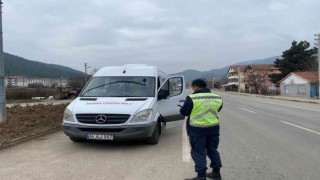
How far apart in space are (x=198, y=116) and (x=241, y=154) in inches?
103

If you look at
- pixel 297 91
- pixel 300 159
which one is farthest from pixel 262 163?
pixel 297 91

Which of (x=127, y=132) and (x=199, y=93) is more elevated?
(x=199, y=93)

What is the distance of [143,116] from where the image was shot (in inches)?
332

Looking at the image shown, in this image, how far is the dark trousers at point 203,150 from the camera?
5715 millimetres

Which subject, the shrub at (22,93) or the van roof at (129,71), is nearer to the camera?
the van roof at (129,71)

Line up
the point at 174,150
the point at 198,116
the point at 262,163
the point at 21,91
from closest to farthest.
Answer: the point at 198,116, the point at 262,163, the point at 174,150, the point at 21,91

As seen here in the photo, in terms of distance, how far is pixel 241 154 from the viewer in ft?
26.1

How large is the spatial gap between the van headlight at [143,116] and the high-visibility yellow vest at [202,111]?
8.74 feet

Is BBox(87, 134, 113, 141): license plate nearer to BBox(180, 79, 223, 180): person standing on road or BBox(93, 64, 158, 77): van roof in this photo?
BBox(93, 64, 158, 77): van roof

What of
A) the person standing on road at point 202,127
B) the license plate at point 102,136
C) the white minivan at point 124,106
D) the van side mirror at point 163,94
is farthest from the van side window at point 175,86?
the person standing on road at point 202,127

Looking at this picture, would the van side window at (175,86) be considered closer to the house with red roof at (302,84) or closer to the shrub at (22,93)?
the shrub at (22,93)

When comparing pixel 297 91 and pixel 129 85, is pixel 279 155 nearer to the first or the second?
pixel 129 85

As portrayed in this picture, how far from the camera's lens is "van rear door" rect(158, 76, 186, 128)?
968 cm

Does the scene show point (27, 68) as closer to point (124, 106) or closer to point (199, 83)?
point (124, 106)
